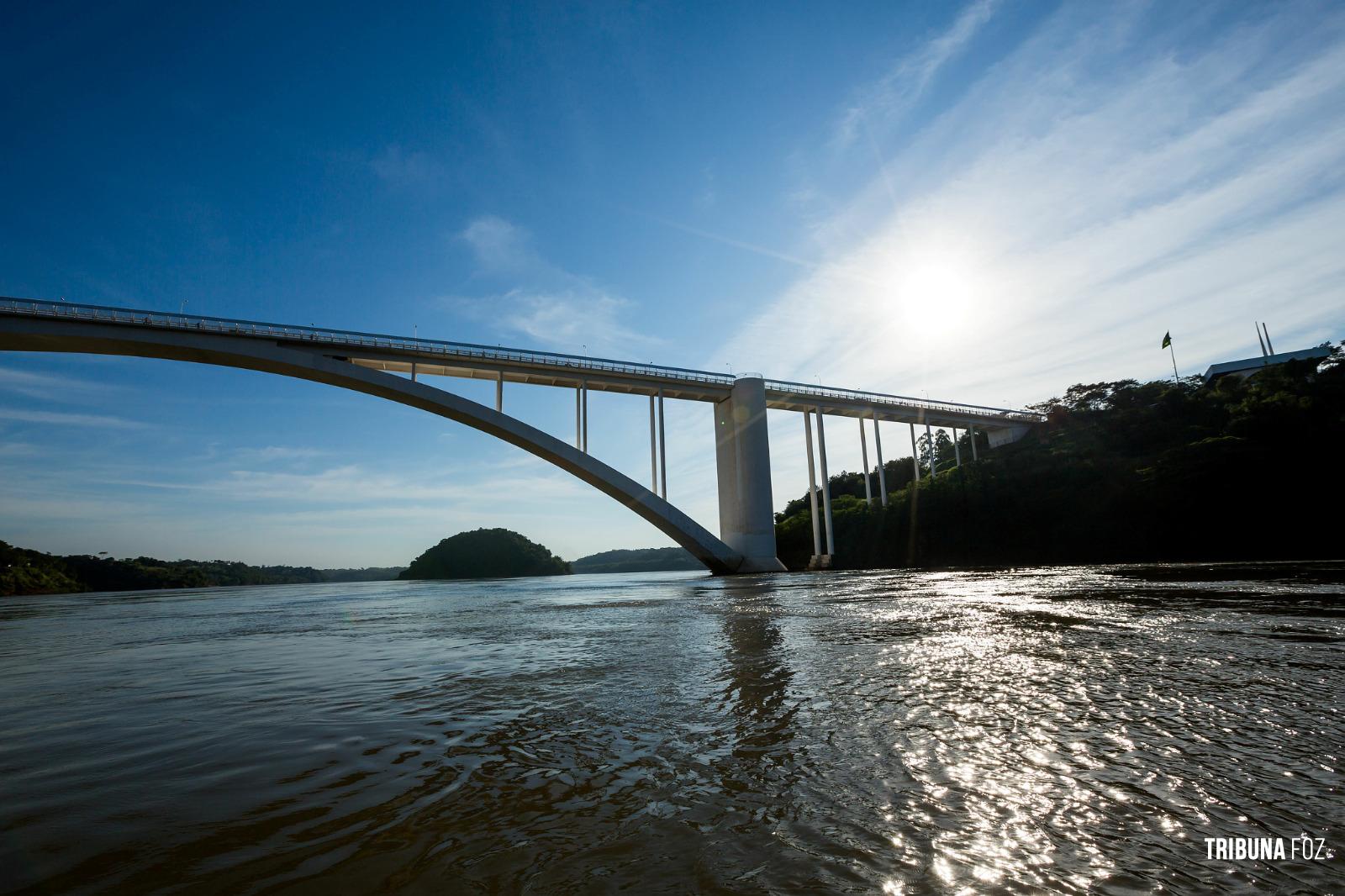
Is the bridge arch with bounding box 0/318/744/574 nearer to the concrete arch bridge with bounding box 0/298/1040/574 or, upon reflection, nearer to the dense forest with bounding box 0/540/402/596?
the concrete arch bridge with bounding box 0/298/1040/574

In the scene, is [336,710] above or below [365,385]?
below

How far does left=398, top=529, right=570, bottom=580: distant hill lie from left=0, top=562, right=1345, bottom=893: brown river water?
256 feet

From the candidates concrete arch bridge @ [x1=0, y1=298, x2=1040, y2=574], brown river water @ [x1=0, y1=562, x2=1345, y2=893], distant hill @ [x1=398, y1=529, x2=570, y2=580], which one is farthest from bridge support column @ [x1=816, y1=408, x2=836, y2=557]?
distant hill @ [x1=398, y1=529, x2=570, y2=580]

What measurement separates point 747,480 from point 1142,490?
65.0 feet

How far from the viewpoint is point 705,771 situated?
2.16 metres

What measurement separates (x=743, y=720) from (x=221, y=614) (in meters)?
15.1

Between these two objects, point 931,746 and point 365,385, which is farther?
point 365,385

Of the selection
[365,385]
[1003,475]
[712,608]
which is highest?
[365,385]

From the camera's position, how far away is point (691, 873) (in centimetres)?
140

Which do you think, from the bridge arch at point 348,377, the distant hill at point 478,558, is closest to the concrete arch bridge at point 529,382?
the bridge arch at point 348,377

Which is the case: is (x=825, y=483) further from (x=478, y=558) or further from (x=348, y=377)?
(x=478, y=558)

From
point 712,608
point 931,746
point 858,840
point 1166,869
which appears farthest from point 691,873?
point 712,608

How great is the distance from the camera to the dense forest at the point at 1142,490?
24.5 meters

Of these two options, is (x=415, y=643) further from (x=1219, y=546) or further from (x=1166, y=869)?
(x=1219, y=546)
